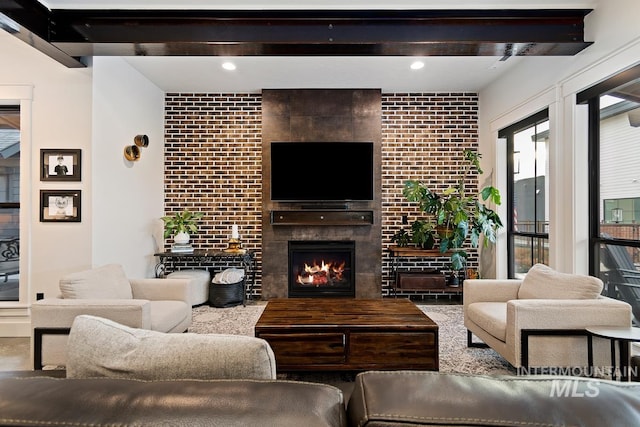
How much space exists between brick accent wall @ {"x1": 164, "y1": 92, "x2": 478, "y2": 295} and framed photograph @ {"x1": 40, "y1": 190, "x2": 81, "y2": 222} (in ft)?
5.53

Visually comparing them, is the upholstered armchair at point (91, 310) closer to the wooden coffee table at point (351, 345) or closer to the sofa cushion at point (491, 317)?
the wooden coffee table at point (351, 345)

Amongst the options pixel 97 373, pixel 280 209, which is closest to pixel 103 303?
pixel 97 373

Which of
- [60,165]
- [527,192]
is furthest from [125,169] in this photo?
[527,192]

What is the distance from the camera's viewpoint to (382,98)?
5.00 meters

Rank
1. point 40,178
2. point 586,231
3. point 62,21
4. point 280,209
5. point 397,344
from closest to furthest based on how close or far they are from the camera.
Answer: point 397,344 < point 62,21 < point 586,231 < point 40,178 < point 280,209

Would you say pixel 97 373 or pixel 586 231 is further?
pixel 586 231

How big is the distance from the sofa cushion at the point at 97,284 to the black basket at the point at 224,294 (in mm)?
1438

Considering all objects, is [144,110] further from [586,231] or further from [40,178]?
[586,231]

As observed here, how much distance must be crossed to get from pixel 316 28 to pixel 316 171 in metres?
2.07

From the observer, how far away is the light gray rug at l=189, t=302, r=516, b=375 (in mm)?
2770

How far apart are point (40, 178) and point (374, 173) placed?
12.2 ft

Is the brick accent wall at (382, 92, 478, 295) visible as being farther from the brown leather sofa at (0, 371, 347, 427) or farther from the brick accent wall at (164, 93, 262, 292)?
the brown leather sofa at (0, 371, 347, 427)

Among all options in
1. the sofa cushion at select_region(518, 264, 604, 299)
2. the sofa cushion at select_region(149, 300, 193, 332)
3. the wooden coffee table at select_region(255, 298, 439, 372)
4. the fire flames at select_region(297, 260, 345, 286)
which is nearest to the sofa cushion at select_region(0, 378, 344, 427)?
the wooden coffee table at select_region(255, 298, 439, 372)

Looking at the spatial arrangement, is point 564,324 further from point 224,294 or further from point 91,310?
point 224,294
